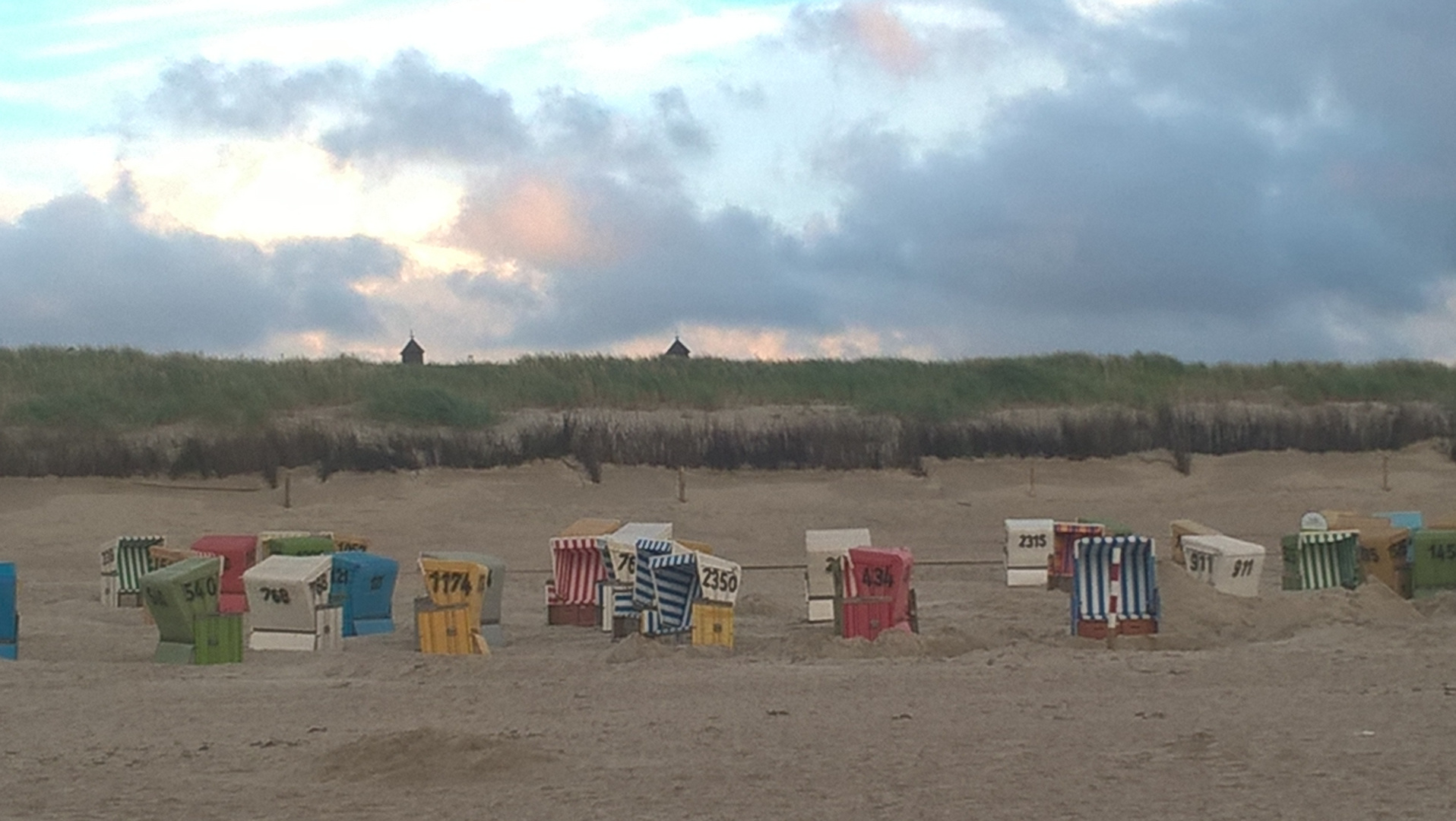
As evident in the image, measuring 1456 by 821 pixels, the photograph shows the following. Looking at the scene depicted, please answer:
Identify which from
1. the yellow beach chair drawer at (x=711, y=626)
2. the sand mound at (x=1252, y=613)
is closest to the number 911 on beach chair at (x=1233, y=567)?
the sand mound at (x=1252, y=613)

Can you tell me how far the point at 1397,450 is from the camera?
4247 cm

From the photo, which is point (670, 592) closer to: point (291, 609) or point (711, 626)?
point (711, 626)

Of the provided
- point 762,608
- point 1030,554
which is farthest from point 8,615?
point 1030,554

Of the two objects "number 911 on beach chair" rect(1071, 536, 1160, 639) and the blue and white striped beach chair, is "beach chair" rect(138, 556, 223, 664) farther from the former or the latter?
"number 911 on beach chair" rect(1071, 536, 1160, 639)

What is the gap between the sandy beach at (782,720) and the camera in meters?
9.43

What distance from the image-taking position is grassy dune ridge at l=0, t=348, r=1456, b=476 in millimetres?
37625

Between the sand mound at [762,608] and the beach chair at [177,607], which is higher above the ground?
the beach chair at [177,607]

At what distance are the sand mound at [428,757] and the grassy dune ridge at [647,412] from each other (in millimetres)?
27101

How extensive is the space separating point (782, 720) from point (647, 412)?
96.5ft

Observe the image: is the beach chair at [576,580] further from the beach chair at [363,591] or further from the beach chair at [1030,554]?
the beach chair at [1030,554]

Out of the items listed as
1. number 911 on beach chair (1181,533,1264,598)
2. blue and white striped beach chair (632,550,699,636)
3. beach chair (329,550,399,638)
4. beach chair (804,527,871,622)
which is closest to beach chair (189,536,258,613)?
beach chair (329,550,399,638)

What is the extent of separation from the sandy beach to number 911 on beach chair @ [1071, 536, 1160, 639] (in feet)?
1.60

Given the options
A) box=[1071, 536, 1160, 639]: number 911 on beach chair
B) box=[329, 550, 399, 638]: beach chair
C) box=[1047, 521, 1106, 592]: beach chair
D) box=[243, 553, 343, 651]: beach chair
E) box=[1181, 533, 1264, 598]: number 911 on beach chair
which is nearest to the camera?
box=[1071, 536, 1160, 639]: number 911 on beach chair

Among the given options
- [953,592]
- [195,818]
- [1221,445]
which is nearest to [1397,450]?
[1221,445]
